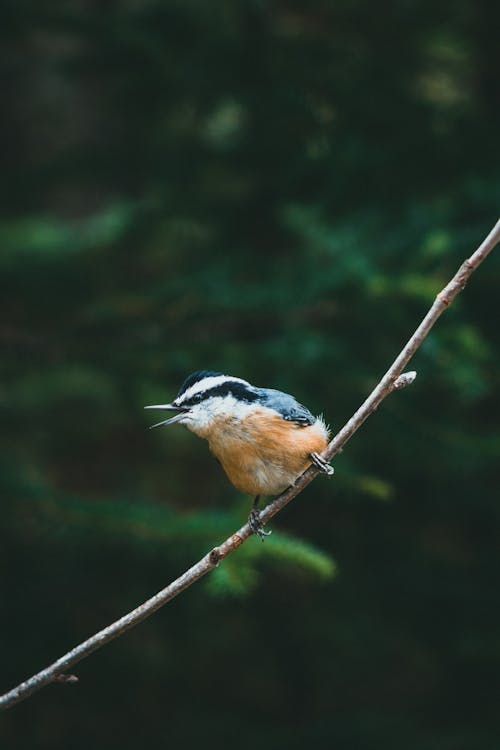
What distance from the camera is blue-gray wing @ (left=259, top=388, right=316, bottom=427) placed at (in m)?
2.40

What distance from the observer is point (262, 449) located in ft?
7.32

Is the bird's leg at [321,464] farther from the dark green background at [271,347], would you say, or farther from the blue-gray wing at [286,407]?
the dark green background at [271,347]

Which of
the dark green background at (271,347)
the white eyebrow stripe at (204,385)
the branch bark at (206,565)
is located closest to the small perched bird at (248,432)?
the white eyebrow stripe at (204,385)

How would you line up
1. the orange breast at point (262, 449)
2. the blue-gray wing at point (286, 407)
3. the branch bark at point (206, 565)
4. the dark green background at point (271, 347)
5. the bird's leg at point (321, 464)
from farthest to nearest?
the dark green background at point (271, 347) < the blue-gray wing at point (286, 407) < the orange breast at point (262, 449) < the bird's leg at point (321, 464) < the branch bark at point (206, 565)

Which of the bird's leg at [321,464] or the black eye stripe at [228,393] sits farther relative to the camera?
the black eye stripe at [228,393]

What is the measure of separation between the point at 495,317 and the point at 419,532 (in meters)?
1.67

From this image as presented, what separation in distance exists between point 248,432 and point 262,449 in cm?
9

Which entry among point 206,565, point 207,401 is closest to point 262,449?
point 207,401

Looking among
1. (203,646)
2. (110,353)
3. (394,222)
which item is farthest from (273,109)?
(203,646)

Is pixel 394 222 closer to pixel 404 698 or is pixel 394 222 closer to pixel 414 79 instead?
pixel 414 79

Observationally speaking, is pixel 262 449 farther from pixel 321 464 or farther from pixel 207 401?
pixel 321 464

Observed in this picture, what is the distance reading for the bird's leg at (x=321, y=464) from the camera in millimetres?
1837

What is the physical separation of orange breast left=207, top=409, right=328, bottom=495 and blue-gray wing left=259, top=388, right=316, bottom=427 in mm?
34

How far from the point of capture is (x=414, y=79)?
374 cm
